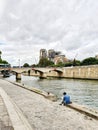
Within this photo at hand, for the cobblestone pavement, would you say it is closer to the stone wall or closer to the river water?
the river water

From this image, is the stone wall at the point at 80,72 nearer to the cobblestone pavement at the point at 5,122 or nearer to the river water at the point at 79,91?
the river water at the point at 79,91

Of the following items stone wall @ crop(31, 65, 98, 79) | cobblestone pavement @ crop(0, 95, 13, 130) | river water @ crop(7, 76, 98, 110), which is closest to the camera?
cobblestone pavement @ crop(0, 95, 13, 130)

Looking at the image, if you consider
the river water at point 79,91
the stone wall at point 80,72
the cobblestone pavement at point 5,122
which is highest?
the stone wall at point 80,72

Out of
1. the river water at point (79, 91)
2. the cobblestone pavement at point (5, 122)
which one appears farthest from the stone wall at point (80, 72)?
the cobblestone pavement at point (5, 122)

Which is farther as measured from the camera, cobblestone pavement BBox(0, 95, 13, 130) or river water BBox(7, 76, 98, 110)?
river water BBox(7, 76, 98, 110)

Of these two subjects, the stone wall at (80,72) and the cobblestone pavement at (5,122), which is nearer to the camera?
the cobblestone pavement at (5,122)

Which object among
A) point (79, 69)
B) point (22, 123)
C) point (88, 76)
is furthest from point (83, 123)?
point (79, 69)

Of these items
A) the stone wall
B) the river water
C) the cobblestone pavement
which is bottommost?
the river water

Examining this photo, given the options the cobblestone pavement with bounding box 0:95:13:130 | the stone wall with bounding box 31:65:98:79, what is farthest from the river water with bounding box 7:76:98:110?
the stone wall with bounding box 31:65:98:79

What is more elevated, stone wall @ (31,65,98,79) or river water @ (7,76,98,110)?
stone wall @ (31,65,98,79)

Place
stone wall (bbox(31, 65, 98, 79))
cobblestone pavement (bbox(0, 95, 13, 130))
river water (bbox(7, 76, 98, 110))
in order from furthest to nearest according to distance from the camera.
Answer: stone wall (bbox(31, 65, 98, 79)) < river water (bbox(7, 76, 98, 110)) < cobblestone pavement (bbox(0, 95, 13, 130))

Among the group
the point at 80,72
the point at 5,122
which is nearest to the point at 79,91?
the point at 5,122

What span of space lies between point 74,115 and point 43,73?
11070 centimetres

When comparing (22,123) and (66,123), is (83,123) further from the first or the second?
(22,123)
